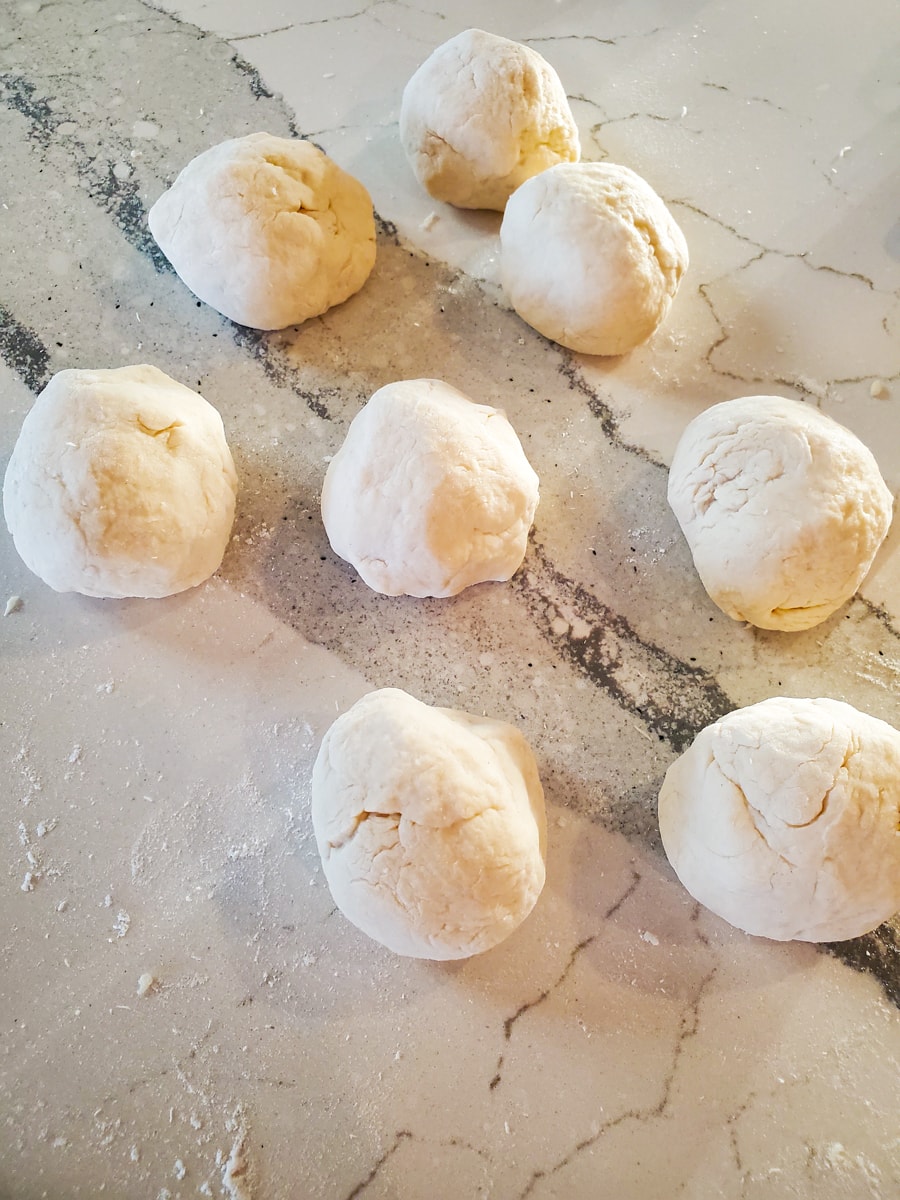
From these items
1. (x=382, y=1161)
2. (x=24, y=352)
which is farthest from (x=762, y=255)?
(x=382, y=1161)

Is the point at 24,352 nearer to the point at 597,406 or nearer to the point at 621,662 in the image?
the point at 597,406

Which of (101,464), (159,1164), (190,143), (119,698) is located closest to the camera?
(159,1164)

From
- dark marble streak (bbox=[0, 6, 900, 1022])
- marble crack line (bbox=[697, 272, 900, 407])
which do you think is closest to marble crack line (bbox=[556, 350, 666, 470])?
dark marble streak (bbox=[0, 6, 900, 1022])

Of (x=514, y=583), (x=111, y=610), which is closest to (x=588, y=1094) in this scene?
(x=514, y=583)

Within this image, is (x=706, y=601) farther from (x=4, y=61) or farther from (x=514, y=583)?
(x=4, y=61)

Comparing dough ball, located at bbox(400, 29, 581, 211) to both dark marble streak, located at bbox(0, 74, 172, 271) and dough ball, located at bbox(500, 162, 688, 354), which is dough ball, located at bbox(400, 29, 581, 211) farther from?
dark marble streak, located at bbox(0, 74, 172, 271)

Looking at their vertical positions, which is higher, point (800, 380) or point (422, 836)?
point (800, 380)
